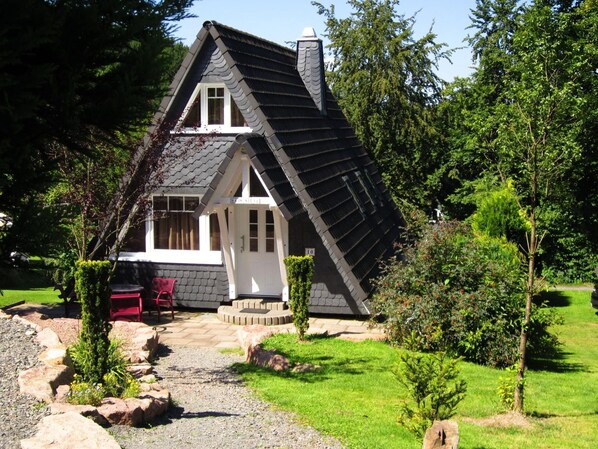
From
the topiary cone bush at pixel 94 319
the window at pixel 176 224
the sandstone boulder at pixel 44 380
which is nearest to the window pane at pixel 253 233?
the window at pixel 176 224

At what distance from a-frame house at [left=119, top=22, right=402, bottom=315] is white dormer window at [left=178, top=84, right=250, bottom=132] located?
24 mm

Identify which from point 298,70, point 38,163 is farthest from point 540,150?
point 298,70

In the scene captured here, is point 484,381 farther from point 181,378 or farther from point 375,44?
point 375,44

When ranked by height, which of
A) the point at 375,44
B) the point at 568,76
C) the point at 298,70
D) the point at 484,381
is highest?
the point at 375,44

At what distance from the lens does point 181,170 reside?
53.6ft

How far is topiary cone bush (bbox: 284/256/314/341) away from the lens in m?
12.8

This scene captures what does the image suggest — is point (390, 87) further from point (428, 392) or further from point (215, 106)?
point (428, 392)

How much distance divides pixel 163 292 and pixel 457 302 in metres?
6.73

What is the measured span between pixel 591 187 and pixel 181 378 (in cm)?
2045

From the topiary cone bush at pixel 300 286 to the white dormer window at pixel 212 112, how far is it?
4.56 metres

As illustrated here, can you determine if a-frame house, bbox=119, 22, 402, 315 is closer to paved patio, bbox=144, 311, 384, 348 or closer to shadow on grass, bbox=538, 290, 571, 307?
paved patio, bbox=144, 311, 384, 348

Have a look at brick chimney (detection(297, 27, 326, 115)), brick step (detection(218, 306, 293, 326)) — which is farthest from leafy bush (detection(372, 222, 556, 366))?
brick chimney (detection(297, 27, 326, 115))

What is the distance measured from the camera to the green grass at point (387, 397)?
816cm

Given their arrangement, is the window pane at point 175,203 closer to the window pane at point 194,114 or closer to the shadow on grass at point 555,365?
the window pane at point 194,114
